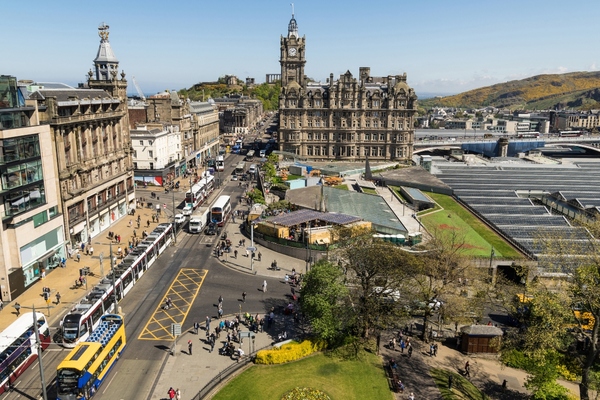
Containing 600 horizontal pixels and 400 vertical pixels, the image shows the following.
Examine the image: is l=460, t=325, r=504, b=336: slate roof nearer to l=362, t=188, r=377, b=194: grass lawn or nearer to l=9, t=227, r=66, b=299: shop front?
l=9, t=227, r=66, b=299: shop front

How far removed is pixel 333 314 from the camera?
122 ft

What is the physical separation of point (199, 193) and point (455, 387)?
2314 inches

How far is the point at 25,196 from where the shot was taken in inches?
1886

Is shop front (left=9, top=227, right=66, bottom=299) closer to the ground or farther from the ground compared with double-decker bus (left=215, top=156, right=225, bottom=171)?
closer to the ground

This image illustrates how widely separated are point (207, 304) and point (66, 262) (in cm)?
2183

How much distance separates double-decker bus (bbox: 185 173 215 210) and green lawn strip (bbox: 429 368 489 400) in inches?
2064

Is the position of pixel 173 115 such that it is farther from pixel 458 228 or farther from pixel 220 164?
pixel 458 228

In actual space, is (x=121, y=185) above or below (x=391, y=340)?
above

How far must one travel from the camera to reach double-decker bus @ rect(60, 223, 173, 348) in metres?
36.6

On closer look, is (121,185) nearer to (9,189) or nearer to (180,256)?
(180,256)

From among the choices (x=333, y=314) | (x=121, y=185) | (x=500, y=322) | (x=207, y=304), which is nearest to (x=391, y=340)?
(x=333, y=314)

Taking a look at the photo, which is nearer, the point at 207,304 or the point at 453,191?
the point at 207,304

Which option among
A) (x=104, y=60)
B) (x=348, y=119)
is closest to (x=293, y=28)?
(x=348, y=119)

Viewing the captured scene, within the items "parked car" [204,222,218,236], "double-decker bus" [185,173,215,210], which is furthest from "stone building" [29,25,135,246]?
"parked car" [204,222,218,236]
